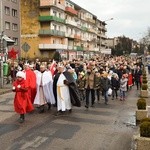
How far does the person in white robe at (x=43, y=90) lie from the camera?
1448 centimetres

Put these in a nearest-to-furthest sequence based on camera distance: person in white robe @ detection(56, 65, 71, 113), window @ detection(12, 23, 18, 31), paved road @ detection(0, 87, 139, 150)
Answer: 1. paved road @ detection(0, 87, 139, 150)
2. person in white robe @ detection(56, 65, 71, 113)
3. window @ detection(12, 23, 18, 31)

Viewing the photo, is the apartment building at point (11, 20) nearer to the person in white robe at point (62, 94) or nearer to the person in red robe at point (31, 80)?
the person in red robe at point (31, 80)

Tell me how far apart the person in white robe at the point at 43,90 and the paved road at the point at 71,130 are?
42cm

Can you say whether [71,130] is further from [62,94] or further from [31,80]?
[31,80]

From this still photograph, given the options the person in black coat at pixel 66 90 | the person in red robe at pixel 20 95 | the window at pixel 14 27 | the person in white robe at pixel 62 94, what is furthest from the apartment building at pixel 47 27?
the person in red robe at pixel 20 95

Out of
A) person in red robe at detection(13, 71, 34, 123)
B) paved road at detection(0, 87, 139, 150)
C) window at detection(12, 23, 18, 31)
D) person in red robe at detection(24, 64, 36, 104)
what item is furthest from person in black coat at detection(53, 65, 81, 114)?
window at detection(12, 23, 18, 31)

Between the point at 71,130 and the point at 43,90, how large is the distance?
358 cm

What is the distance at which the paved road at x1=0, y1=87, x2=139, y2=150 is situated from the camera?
9.51 m

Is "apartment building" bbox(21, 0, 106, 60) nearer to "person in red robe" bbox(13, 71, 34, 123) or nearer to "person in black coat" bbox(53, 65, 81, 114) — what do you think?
"person in black coat" bbox(53, 65, 81, 114)

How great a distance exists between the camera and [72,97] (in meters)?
14.2

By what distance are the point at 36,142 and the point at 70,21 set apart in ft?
255

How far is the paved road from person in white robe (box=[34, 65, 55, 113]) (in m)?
0.42

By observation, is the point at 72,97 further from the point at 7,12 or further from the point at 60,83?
the point at 7,12

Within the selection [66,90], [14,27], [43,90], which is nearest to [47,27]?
[14,27]
